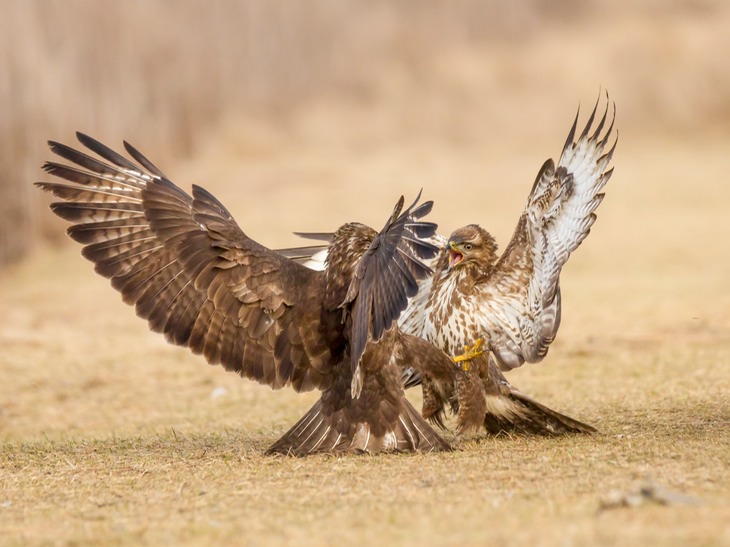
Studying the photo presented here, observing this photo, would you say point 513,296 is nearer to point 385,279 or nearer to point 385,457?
point 385,279

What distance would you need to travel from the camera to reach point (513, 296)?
22.6 ft

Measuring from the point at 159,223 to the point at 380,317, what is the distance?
179 centimetres

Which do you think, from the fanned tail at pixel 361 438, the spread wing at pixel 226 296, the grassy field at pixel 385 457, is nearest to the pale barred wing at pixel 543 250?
the grassy field at pixel 385 457

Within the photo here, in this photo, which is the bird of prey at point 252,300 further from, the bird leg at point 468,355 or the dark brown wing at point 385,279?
the dark brown wing at point 385,279

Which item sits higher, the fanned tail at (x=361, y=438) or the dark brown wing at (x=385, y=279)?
the dark brown wing at (x=385, y=279)

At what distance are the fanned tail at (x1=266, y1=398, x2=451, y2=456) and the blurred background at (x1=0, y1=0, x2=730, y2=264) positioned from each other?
17869mm

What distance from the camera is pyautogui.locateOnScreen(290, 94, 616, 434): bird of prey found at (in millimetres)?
6641

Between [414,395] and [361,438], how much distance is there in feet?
12.7

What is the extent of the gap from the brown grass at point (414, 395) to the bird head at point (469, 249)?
3.89 feet

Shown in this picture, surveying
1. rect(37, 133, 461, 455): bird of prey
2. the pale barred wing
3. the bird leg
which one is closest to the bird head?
the pale barred wing

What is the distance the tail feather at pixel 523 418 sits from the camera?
6.56 m

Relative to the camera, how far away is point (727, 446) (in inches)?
227

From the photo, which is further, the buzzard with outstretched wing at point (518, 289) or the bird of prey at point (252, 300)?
the buzzard with outstretched wing at point (518, 289)

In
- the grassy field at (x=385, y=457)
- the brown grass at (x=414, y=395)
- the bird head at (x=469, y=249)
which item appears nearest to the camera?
the grassy field at (x=385, y=457)
